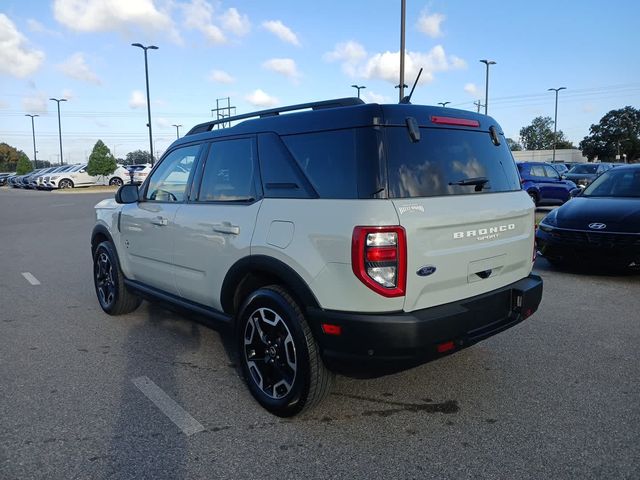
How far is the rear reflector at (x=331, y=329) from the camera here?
2.89m

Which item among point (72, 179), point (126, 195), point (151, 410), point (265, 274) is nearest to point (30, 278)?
point (126, 195)

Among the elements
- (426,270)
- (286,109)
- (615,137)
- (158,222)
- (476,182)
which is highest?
(615,137)

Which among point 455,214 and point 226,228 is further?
point 226,228

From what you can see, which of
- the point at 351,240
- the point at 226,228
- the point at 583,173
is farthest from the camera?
the point at 583,173

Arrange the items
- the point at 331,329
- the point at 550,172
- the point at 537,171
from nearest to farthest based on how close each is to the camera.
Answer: the point at 331,329, the point at 537,171, the point at 550,172

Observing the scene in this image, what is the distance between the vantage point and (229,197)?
3766mm

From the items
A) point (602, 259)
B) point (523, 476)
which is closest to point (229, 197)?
point (523, 476)

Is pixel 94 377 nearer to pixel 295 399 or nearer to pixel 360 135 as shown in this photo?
pixel 295 399

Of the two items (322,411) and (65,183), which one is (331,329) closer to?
(322,411)

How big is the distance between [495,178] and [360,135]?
1.16 metres

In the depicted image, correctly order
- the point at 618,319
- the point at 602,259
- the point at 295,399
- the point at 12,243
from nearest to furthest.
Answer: the point at 295,399 → the point at 618,319 → the point at 602,259 → the point at 12,243

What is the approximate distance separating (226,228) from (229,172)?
18.3 inches

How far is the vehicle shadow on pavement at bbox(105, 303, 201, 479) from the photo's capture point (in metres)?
2.79

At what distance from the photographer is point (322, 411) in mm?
3381
